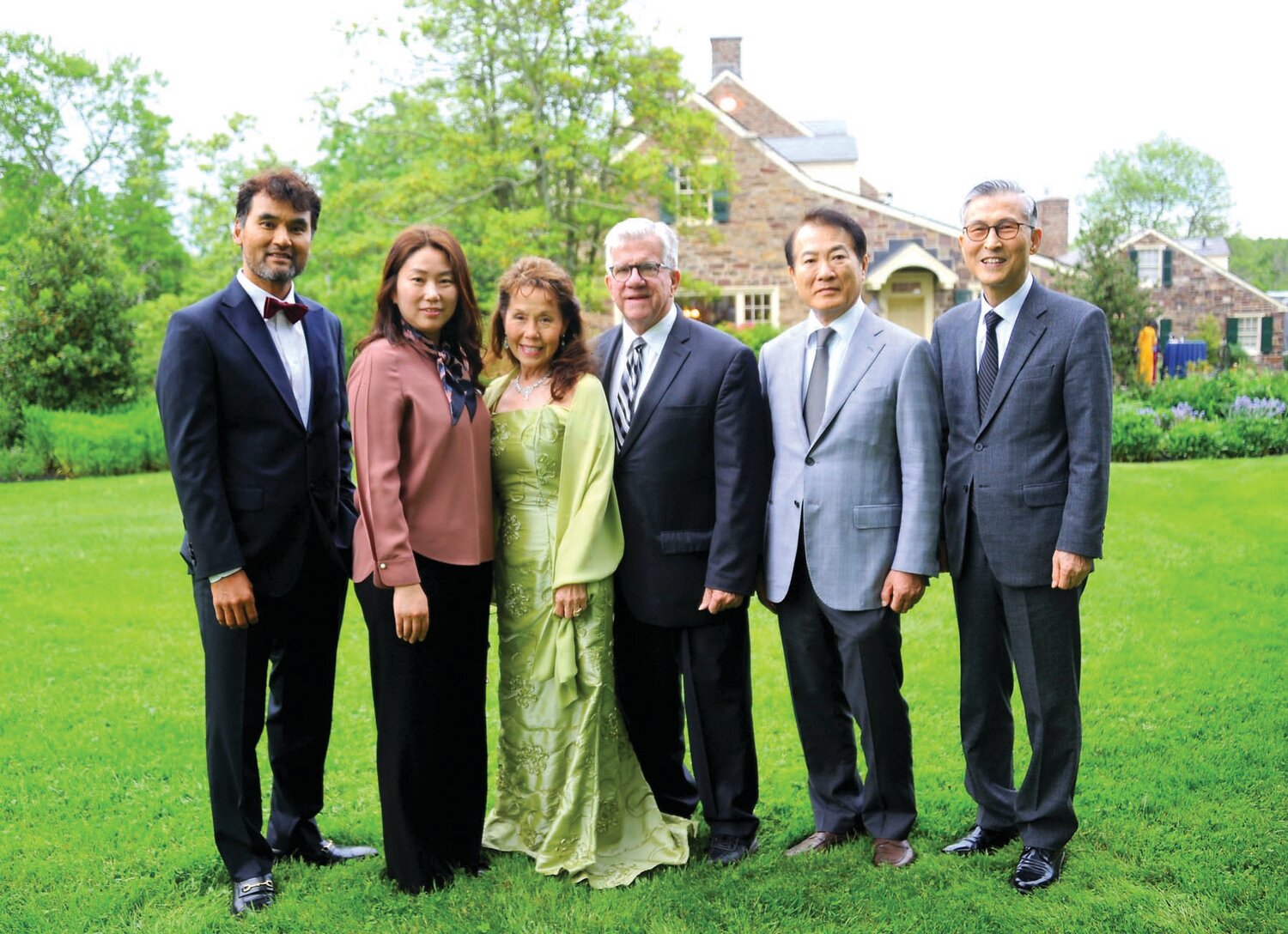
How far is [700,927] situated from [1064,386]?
2164 millimetres

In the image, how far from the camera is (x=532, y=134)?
56.4 ft

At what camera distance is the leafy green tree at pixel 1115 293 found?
17922 millimetres

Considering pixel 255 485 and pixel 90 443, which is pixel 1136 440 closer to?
pixel 255 485

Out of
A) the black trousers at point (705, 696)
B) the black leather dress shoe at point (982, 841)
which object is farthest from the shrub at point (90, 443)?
the black leather dress shoe at point (982, 841)

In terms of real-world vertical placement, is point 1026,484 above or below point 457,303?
below

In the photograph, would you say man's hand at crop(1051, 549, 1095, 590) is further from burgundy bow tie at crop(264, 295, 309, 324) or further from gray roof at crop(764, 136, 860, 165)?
gray roof at crop(764, 136, 860, 165)

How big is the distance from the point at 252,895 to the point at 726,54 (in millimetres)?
31340

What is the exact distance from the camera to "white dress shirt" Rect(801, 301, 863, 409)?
3756 millimetres

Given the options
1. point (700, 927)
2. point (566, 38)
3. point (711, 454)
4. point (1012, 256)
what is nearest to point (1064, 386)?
point (1012, 256)

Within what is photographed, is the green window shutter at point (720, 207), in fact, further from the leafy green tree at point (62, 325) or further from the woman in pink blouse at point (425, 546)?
the woman in pink blouse at point (425, 546)

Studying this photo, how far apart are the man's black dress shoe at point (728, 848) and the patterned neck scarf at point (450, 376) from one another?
1843mm

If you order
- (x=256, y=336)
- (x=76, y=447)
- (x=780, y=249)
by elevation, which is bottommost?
(x=76, y=447)

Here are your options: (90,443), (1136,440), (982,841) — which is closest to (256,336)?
(982,841)

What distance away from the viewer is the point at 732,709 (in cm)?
387
